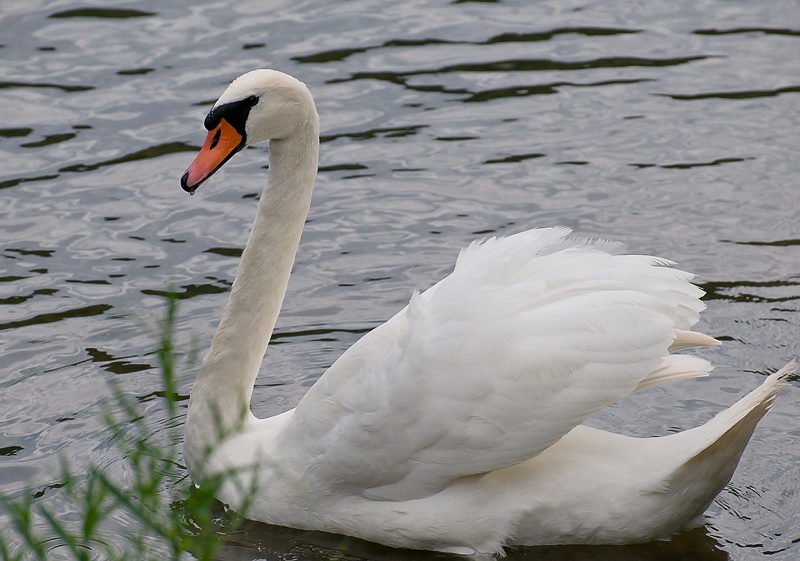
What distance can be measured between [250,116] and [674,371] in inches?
80.7

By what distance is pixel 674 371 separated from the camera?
16.5ft

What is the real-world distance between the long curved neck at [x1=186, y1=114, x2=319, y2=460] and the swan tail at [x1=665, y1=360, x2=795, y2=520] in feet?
6.17

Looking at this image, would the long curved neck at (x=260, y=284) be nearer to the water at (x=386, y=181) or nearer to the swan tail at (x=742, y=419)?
the water at (x=386, y=181)

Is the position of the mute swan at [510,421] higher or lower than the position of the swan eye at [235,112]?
lower

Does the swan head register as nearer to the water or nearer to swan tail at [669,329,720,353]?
the water

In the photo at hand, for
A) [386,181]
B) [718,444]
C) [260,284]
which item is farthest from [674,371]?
[386,181]

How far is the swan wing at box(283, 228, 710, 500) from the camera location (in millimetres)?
4855

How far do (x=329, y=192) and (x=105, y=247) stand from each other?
1578 mm

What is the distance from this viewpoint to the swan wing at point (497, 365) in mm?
4855

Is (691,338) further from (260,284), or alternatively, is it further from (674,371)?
(260,284)

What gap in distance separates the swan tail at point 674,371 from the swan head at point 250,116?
6.00ft

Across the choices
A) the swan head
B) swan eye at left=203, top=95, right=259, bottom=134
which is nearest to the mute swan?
the swan head

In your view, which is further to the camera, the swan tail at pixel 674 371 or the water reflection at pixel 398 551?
the water reflection at pixel 398 551

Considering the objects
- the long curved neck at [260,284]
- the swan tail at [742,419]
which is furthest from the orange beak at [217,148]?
the swan tail at [742,419]
